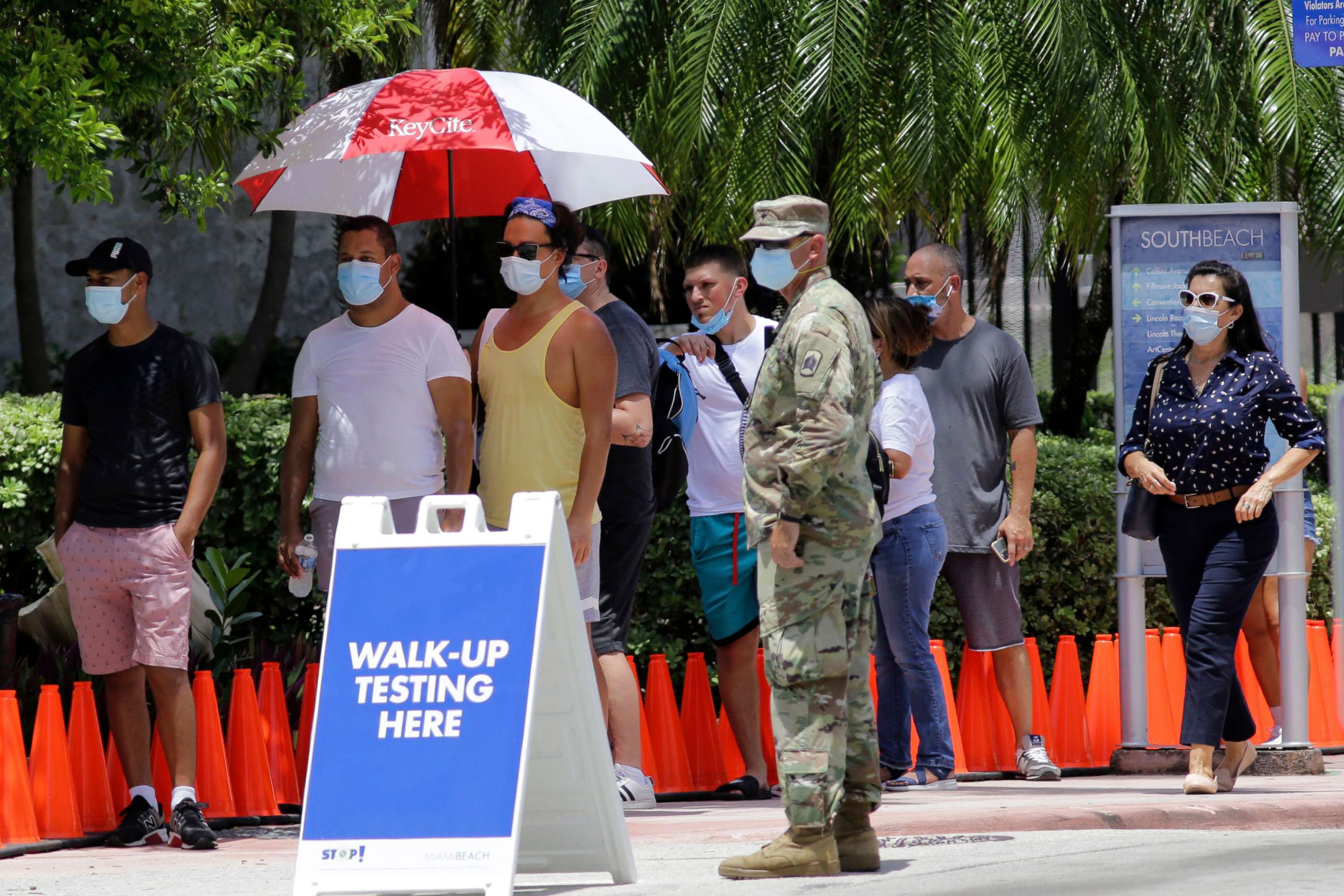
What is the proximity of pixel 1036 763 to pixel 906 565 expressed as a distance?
121 centimetres

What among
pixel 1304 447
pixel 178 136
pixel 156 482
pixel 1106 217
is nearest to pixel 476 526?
pixel 156 482

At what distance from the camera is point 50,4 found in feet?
22.9

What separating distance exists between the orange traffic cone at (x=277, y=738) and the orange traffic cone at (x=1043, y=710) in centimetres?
326

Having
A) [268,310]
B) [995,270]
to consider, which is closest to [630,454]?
[995,270]

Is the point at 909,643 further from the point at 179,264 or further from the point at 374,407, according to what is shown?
the point at 179,264

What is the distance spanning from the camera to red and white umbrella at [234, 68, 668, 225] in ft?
24.7

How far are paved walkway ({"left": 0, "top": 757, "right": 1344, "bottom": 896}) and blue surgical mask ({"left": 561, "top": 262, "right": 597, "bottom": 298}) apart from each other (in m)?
2.07

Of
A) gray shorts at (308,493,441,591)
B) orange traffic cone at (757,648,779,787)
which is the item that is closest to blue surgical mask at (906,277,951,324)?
orange traffic cone at (757,648,779,787)

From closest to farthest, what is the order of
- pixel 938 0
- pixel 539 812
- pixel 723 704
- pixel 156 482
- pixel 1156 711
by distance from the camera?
pixel 539 812 < pixel 156 482 < pixel 723 704 < pixel 1156 711 < pixel 938 0

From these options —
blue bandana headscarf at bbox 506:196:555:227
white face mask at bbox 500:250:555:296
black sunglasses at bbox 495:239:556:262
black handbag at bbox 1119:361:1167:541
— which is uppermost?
blue bandana headscarf at bbox 506:196:555:227

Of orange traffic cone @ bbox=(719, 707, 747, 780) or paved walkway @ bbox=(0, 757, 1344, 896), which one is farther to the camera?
orange traffic cone @ bbox=(719, 707, 747, 780)

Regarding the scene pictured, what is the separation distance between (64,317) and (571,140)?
37.4 feet

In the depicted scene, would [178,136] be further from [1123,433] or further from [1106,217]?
[1106,217]

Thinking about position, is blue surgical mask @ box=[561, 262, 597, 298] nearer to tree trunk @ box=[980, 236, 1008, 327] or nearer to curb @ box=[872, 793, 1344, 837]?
curb @ box=[872, 793, 1344, 837]
